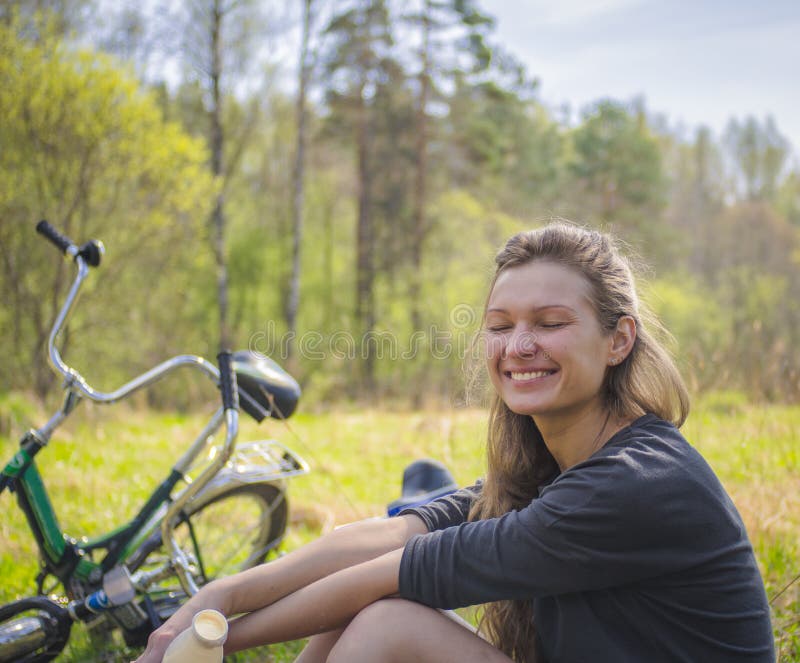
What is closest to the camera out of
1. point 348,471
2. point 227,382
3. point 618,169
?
point 227,382

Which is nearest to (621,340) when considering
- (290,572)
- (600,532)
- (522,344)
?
(522,344)

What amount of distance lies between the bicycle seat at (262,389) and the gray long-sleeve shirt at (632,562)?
3.64 ft

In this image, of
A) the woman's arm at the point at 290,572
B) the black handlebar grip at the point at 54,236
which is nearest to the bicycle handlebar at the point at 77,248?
the black handlebar grip at the point at 54,236

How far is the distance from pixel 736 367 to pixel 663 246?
64.5 ft

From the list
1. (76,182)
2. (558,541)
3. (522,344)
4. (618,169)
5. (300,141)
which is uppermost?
(618,169)

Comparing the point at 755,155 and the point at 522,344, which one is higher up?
the point at 755,155

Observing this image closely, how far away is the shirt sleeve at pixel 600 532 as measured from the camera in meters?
1.26

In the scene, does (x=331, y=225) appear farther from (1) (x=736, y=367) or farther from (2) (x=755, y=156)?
(2) (x=755, y=156)

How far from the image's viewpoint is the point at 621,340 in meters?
1.57

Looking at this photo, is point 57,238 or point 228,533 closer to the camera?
point 57,238

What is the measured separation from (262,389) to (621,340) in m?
1.24

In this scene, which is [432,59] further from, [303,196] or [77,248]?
[77,248]

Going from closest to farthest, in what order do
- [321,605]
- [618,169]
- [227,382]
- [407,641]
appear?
[407,641] < [321,605] < [227,382] < [618,169]

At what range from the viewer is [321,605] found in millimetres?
1493
